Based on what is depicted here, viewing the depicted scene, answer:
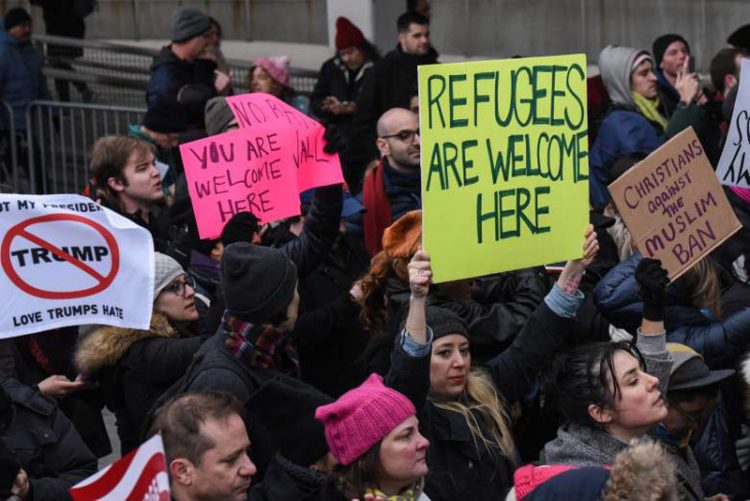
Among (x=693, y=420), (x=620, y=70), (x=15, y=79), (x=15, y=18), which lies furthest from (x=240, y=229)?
(x=15, y=18)

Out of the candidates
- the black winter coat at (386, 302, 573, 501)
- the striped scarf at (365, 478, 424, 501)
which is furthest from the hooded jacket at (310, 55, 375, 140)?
the striped scarf at (365, 478, 424, 501)

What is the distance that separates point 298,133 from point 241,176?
0.31 metres

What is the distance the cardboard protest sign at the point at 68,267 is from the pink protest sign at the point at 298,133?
4.18 ft

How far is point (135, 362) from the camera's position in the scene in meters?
5.98

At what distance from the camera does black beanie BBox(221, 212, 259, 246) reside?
21.8 ft

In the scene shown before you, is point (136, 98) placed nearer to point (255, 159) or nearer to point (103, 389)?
point (255, 159)

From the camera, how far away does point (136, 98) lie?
51.6 feet

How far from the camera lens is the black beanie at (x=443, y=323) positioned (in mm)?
5555

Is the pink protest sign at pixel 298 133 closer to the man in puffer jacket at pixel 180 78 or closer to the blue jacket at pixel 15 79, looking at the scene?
the man in puffer jacket at pixel 180 78

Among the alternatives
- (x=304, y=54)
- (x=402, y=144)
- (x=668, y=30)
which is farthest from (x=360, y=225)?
(x=304, y=54)

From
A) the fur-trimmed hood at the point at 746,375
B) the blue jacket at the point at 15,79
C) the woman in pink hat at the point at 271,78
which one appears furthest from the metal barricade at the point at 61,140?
the fur-trimmed hood at the point at 746,375

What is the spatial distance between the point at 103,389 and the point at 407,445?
1754 mm

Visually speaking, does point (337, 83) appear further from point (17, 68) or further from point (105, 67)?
point (105, 67)

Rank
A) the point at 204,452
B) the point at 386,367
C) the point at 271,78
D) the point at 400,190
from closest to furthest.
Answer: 1. the point at 204,452
2. the point at 386,367
3. the point at 400,190
4. the point at 271,78
